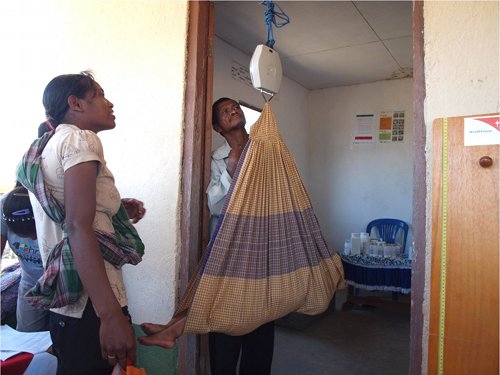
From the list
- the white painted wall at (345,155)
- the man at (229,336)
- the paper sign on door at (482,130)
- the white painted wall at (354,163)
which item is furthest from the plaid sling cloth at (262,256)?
the white painted wall at (354,163)

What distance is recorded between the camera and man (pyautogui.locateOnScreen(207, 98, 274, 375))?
55.0 inches

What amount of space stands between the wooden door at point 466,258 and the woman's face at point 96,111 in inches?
37.0

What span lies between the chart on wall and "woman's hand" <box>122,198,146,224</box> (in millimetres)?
3286

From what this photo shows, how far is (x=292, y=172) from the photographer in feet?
4.48

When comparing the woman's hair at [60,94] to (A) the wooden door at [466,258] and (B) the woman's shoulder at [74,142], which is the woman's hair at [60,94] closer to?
(B) the woman's shoulder at [74,142]

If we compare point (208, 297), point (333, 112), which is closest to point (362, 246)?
point (333, 112)

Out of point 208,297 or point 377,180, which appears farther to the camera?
point 377,180

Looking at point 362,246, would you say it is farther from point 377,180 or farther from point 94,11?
point 94,11

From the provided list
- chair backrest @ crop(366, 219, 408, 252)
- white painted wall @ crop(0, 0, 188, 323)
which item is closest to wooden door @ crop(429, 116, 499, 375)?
white painted wall @ crop(0, 0, 188, 323)

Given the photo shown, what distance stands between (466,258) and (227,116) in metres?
1.12

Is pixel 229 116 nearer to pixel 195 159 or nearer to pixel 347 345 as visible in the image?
pixel 195 159

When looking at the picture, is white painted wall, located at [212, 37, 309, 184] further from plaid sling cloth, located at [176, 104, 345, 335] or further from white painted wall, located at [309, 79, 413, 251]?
plaid sling cloth, located at [176, 104, 345, 335]

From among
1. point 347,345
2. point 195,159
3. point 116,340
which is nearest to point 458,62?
point 195,159

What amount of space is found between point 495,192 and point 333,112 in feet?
11.0
